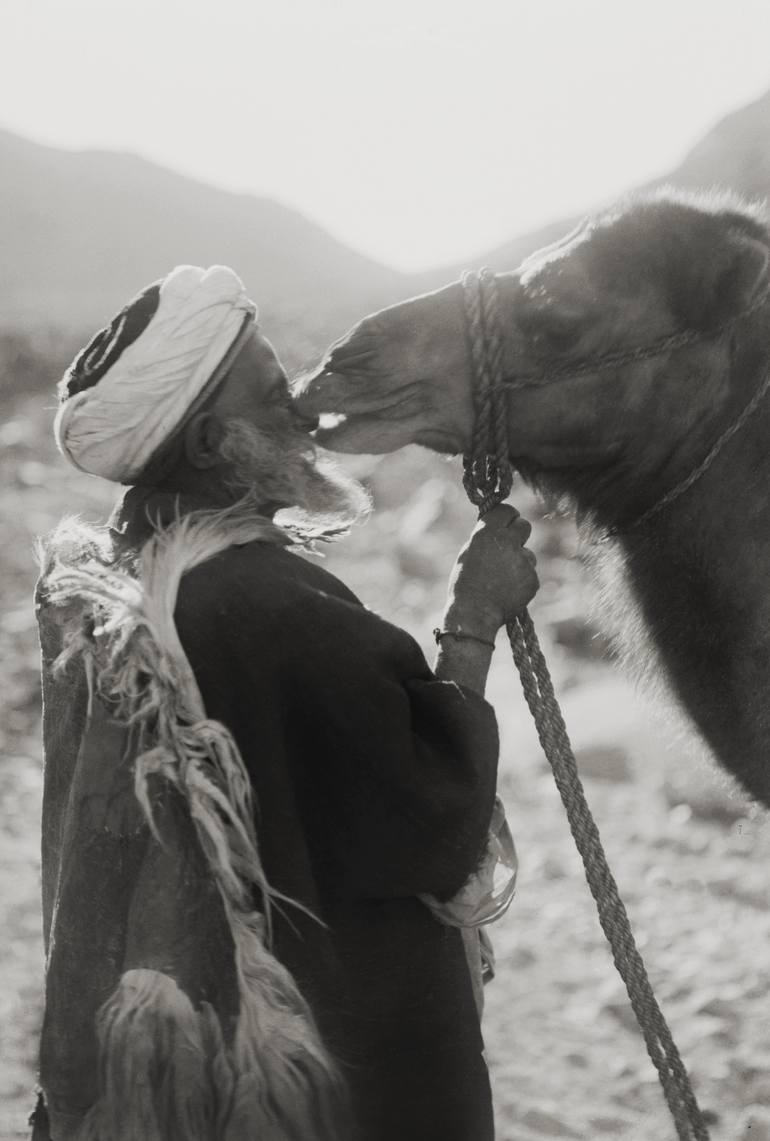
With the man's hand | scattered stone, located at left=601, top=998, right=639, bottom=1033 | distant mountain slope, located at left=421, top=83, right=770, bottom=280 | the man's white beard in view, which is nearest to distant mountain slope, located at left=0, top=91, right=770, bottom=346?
distant mountain slope, located at left=421, top=83, right=770, bottom=280

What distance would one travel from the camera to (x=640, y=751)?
7641 millimetres

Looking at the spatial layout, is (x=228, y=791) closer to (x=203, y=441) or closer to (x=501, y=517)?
(x=203, y=441)

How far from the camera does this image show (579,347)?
2.48 meters

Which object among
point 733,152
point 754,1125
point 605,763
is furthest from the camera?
point 733,152

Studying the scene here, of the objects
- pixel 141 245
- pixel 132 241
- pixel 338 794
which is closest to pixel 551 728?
pixel 338 794

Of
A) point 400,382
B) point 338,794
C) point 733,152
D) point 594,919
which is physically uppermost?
point 733,152

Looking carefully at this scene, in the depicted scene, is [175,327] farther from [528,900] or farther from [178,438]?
[528,900]

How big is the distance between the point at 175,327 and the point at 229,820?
0.75m

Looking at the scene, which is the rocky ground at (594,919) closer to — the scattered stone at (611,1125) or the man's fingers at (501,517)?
the scattered stone at (611,1125)

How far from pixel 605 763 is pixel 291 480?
571 cm

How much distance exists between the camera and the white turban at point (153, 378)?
6.99 feet

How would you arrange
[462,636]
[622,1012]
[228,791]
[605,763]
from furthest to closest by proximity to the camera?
1. [605,763]
2. [622,1012]
3. [462,636]
4. [228,791]

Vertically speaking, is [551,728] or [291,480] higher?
[291,480]

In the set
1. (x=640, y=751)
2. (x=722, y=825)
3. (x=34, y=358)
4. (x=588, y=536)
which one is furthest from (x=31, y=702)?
(x=34, y=358)
